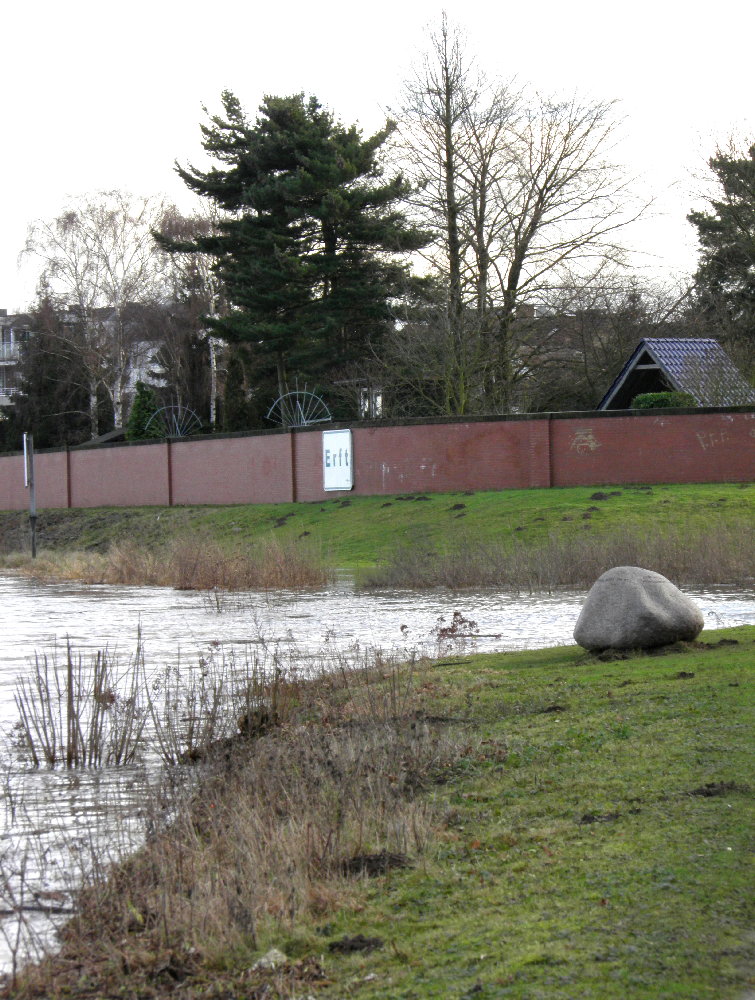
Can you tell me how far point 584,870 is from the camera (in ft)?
18.2

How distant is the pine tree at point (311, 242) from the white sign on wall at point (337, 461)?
7072 mm

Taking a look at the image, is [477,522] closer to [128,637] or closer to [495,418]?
[495,418]

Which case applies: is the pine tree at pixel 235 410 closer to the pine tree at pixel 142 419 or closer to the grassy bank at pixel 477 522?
the pine tree at pixel 142 419

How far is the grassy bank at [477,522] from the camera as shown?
998 inches

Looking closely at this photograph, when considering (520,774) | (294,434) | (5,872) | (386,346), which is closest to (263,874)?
(5,872)

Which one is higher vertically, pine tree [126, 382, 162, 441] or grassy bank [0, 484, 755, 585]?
pine tree [126, 382, 162, 441]

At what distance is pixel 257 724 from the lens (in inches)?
384

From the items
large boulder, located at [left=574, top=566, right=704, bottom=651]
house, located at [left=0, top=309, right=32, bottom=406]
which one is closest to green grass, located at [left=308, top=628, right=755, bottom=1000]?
large boulder, located at [left=574, top=566, right=704, bottom=651]

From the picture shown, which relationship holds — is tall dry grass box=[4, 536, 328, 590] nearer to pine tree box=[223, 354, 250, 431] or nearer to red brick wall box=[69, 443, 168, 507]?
red brick wall box=[69, 443, 168, 507]

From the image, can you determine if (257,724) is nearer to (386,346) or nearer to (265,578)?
(265,578)

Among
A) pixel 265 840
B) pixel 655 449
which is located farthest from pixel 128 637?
pixel 655 449

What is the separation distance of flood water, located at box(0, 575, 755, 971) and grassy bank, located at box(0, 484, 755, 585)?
2.90 m

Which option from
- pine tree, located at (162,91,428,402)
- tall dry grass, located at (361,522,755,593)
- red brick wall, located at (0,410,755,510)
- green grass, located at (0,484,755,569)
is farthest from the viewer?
pine tree, located at (162,91,428,402)

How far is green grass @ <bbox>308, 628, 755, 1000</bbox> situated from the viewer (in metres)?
4.49
